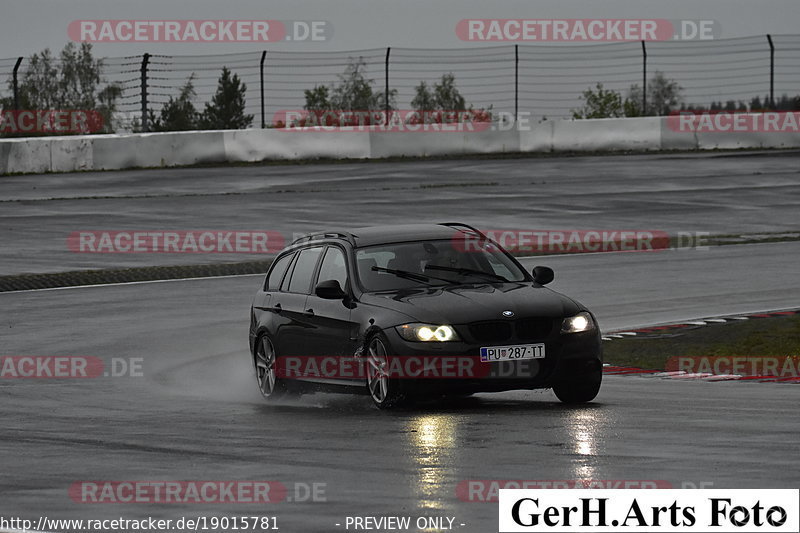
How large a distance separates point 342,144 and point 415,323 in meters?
27.5

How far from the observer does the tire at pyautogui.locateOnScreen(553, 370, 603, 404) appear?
40.0ft

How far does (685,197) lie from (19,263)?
44.4 feet

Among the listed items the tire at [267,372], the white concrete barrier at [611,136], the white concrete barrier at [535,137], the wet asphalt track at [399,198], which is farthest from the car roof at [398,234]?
the white concrete barrier at [611,136]

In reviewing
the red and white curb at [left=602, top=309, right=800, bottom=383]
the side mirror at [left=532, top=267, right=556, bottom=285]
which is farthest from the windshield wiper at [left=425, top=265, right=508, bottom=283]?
the red and white curb at [left=602, top=309, right=800, bottom=383]

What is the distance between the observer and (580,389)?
12227mm

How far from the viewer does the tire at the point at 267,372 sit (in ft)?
45.4

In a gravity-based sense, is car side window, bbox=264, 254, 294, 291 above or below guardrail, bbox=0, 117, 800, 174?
below

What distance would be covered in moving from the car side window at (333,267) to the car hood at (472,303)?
76 centimetres

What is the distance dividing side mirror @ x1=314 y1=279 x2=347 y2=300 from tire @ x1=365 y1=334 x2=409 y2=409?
68cm

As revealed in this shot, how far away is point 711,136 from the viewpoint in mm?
40875

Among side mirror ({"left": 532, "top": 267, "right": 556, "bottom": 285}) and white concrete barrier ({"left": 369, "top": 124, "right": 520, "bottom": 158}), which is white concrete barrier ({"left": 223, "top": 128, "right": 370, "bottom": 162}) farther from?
side mirror ({"left": 532, "top": 267, "right": 556, "bottom": 285})

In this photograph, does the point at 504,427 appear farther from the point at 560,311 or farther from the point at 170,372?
the point at 170,372

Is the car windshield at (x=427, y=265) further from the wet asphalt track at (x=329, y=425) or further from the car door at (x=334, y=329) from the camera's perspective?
the wet asphalt track at (x=329, y=425)

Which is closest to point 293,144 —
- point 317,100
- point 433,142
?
point 433,142
